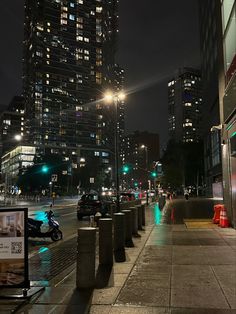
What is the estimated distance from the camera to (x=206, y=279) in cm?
739

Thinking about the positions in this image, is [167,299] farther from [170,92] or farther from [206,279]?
[170,92]

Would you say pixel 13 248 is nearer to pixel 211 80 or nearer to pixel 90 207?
pixel 90 207

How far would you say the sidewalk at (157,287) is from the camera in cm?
575

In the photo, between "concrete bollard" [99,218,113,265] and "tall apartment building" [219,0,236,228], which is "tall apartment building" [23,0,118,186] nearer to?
"tall apartment building" [219,0,236,228]

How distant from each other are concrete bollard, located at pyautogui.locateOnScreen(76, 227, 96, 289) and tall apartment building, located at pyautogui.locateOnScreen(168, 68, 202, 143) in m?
144

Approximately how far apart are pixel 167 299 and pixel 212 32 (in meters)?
56.5

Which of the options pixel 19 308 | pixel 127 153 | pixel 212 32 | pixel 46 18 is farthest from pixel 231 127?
pixel 46 18

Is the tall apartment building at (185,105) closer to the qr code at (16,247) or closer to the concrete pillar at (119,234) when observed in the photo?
the concrete pillar at (119,234)

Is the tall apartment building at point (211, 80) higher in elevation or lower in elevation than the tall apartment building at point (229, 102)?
higher

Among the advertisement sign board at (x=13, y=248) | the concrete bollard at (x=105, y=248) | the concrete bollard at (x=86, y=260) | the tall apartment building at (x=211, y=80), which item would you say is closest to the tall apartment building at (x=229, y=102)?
the concrete bollard at (x=105, y=248)

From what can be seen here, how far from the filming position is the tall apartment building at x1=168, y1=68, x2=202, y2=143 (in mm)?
158625

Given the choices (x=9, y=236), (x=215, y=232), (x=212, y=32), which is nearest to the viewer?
(x=9, y=236)

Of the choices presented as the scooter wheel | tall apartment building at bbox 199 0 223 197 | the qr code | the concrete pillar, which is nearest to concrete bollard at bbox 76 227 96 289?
the qr code

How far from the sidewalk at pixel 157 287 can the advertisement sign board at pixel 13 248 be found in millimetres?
505
